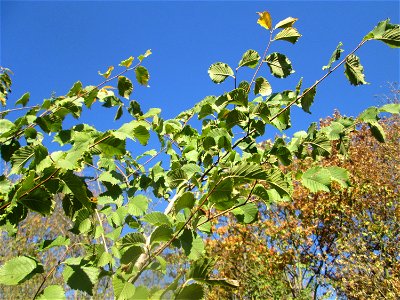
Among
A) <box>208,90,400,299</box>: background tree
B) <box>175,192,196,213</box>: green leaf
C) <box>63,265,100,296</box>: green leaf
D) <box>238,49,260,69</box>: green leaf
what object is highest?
<box>238,49,260,69</box>: green leaf

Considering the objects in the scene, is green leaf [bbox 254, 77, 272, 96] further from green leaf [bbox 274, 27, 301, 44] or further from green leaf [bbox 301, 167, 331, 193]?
green leaf [bbox 301, 167, 331, 193]

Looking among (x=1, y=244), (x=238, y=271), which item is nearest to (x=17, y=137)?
(x=238, y=271)

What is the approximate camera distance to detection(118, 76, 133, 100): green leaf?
204cm

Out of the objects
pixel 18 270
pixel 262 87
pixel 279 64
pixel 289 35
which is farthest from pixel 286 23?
pixel 18 270

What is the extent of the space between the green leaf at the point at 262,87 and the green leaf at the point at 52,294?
3.85ft

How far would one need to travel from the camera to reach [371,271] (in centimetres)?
789

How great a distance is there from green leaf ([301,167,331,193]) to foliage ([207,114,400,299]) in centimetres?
645

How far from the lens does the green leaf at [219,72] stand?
5.27 ft

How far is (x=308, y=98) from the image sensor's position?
154cm

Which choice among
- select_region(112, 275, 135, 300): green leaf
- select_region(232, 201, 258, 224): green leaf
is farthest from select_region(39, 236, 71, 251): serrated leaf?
select_region(232, 201, 258, 224): green leaf

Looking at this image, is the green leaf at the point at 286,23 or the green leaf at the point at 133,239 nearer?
the green leaf at the point at 133,239

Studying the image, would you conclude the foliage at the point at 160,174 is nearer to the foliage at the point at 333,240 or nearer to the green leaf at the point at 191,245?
the green leaf at the point at 191,245

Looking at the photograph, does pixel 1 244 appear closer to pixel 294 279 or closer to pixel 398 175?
pixel 294 279

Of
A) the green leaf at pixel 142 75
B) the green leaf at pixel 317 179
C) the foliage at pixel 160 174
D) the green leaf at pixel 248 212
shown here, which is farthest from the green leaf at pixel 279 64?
the green leaf at pixel 142 75
